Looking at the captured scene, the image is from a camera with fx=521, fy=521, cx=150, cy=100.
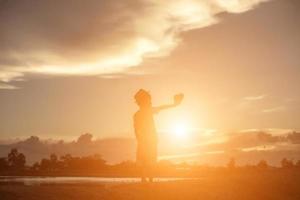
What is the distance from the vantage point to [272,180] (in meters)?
23.8

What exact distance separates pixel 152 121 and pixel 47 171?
99.2 feet

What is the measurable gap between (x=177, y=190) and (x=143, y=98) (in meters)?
3.92

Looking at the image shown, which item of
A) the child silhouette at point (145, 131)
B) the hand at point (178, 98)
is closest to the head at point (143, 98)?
the child silhouette at point (145, 131)

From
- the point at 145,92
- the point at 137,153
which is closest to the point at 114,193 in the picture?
the point at 137,153

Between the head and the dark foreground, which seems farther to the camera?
the head

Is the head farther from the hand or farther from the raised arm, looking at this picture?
the hand

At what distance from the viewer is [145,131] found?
20.3 meters

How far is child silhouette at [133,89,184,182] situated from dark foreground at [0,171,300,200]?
1135 mm

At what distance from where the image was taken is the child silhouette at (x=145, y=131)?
20172 mm

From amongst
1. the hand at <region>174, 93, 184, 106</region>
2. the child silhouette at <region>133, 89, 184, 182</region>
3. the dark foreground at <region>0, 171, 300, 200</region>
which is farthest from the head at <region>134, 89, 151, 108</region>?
the dark foreground at <region>0, 171, 300, 200</region>

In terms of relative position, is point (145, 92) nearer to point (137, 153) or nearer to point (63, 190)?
point (137, 153)

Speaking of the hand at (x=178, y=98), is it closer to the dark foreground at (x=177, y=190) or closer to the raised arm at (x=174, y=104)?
the raised arm at (x=174, y=104)

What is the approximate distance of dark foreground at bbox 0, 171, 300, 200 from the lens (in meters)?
16.2

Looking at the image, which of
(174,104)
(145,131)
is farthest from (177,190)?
(174,104)
